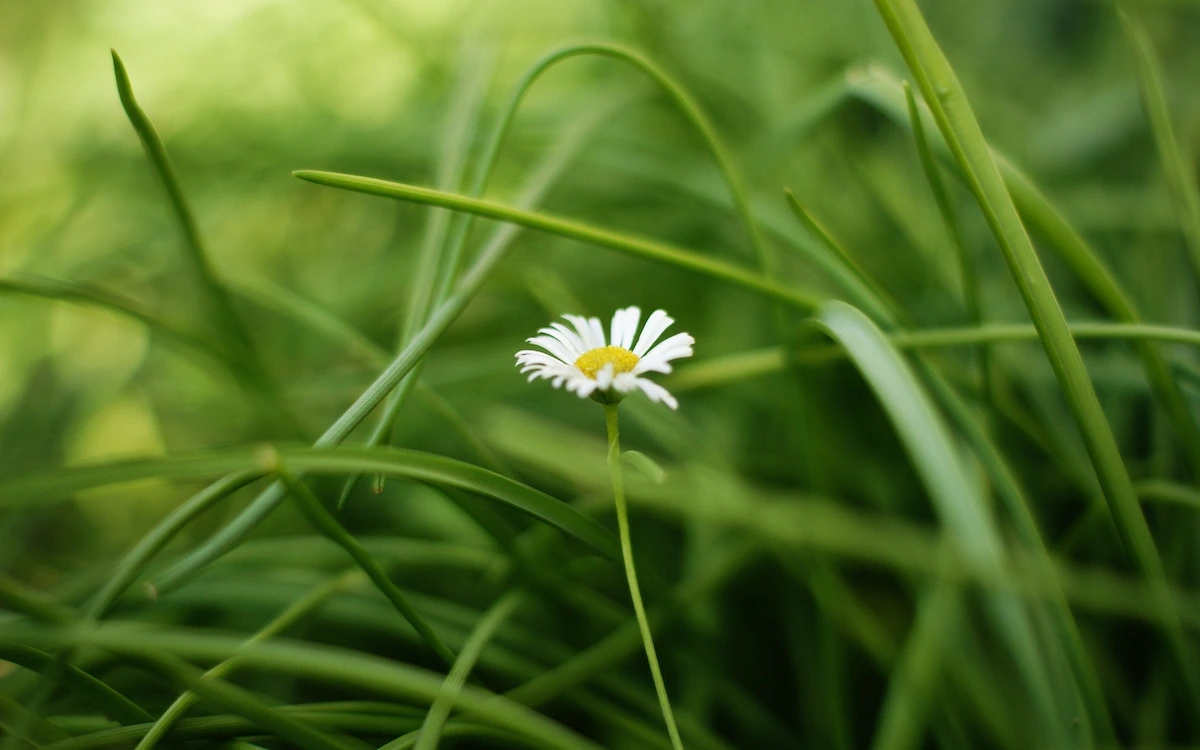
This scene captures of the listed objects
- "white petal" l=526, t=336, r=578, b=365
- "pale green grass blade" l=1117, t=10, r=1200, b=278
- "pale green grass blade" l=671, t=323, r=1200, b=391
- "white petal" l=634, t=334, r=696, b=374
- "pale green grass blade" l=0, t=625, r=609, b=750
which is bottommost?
"pale green grass blade" l=0, t=625, r=609, b=750

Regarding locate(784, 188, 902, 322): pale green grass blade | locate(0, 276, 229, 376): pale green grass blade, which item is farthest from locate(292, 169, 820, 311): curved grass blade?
locate(0, 276, 229, 376): pale green grass blade

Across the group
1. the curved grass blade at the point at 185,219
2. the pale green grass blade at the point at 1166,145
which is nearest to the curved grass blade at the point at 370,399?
the curved grass blade at the point at 185,219

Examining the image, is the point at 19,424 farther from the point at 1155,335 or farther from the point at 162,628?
the point at 1155,335

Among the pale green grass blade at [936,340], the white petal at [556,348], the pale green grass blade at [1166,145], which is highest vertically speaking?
the pale green grass blade at [1166,145]

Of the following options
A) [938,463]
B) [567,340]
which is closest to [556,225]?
[567,340]

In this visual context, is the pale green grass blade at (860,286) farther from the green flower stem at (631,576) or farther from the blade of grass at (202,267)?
the blade of grass at (202,267)

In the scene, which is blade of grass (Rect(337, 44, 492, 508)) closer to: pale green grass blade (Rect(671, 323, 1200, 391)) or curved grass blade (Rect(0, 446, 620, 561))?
curved grass blade (Rect(0, 446, 620, 561))

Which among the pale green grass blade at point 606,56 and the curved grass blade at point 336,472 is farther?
the pale green grass blade at point 606,56
